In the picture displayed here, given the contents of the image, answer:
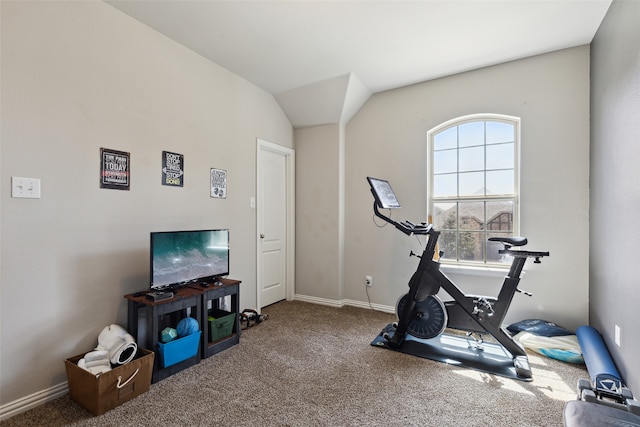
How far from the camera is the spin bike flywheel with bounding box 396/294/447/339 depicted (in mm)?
2695

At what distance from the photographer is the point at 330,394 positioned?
2045 millimetres

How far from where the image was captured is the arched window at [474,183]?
125 inches

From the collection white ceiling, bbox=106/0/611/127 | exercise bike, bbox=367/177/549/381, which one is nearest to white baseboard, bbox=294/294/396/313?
exercise bike, bbox=367/177/549/381

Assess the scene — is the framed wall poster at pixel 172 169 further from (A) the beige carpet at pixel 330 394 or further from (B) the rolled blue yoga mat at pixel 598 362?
(B) the rolled blue yoga mat at pixel 598 362

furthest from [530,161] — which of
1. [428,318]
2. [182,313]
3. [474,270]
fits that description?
[182,313]

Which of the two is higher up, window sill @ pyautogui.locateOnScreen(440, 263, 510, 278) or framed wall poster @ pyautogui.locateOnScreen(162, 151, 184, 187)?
framed wall poster @ pyautogui.locateOnScreen(162, 151, 184, 187)

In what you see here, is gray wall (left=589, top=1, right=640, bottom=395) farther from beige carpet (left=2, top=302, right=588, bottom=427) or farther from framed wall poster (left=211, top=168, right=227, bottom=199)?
framed wall poster (left=211, top=168, right=227, bottom=199)

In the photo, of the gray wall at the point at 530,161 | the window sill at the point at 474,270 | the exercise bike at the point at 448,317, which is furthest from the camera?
the window sill at the point at 474,270

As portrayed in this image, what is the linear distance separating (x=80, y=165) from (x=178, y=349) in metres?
1.50

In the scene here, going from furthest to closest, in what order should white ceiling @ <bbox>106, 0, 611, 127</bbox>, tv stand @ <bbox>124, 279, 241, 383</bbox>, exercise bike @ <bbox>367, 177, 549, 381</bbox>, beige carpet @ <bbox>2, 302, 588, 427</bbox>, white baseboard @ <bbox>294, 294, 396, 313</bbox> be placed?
white baseboard @ <bbox>294, 294, 396, 313</bbox> < exercise bike @ <bbox>367, 177, 549, 381</bbox> < white ceiling @ <bbox>106, 0, 611, 127</bbox> < tv stand @ <bbox>124, 279, 241, 383</bbox> < beige carpet @ <bbox>2, 302, 588, 427</bbox>

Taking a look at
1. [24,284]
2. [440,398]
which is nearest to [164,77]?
[24,284]

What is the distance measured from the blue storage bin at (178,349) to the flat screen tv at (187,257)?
421mm

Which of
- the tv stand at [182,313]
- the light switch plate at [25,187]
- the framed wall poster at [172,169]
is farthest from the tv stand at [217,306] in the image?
the light switch plate at [25,187]

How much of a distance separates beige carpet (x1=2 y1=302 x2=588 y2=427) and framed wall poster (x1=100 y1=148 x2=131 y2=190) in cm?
148
